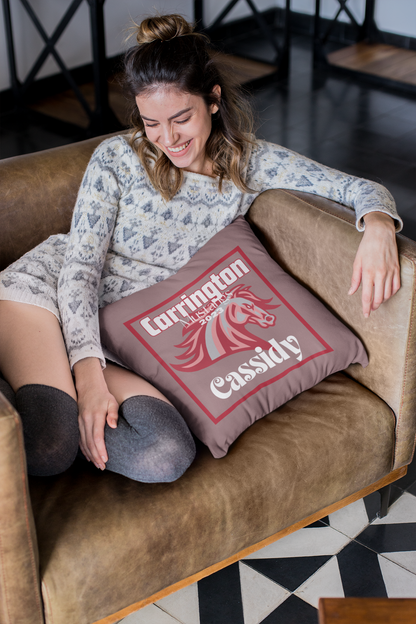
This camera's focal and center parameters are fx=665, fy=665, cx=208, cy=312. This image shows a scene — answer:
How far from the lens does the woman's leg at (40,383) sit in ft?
4.06

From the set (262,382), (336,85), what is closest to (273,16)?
(336,85)

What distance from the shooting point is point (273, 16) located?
596cm

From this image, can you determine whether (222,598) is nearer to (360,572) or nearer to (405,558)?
(360,572)

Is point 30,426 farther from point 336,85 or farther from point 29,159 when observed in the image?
point 336,85

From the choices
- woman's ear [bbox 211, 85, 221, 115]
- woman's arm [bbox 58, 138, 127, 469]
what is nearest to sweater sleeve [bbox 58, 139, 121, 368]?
woman's arm [bbox 58, 138, 127, 469]

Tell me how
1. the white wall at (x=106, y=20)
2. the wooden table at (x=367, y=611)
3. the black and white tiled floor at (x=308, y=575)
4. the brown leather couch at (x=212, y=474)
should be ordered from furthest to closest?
1. the white wall at (x=106, y=20)
2. the black and white tiled floor at (x=308, y=575)
3. the brown leather couch at (x=212, y=474)
4. the wooden table at (x=367, y=611)

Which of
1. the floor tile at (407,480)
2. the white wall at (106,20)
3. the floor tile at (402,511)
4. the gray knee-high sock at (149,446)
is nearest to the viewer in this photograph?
the gray knee-high sock at (149,446)

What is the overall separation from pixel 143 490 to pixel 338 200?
2.83ft

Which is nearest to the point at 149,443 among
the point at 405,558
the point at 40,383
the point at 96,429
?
the point at 96,429

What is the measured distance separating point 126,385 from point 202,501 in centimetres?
29

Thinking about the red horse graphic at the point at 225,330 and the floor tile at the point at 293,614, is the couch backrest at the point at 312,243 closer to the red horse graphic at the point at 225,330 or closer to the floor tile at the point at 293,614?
the red horse graphic at the point at 225,330

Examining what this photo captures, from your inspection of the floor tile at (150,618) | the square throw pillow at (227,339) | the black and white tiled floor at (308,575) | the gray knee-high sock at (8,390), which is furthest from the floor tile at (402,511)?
the gray knee-high sock at (8,390)

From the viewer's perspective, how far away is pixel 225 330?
1.48 m

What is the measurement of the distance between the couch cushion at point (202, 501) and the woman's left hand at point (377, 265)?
263mm
